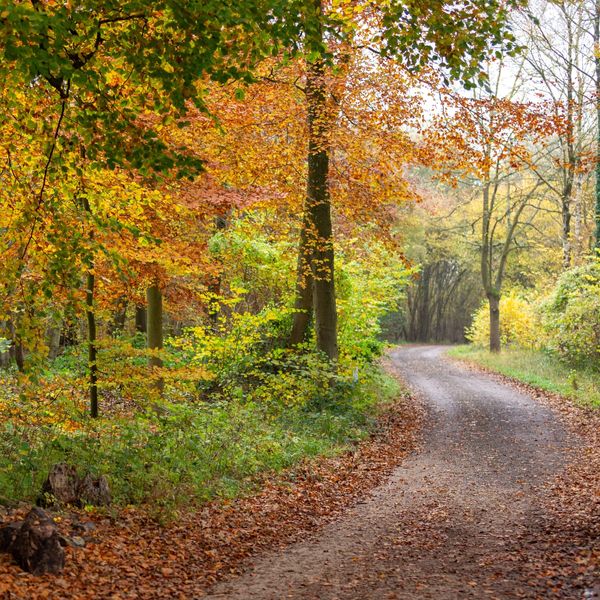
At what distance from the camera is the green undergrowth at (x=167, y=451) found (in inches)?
306

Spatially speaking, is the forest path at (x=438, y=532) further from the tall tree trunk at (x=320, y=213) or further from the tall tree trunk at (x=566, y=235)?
the tall tree trunk at (x=566, y=235)

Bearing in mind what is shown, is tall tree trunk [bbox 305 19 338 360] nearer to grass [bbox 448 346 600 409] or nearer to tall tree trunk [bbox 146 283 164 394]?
tall tree trunk [bbox 146 283 164 394]

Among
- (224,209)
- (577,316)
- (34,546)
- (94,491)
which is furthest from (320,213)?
(577,316)

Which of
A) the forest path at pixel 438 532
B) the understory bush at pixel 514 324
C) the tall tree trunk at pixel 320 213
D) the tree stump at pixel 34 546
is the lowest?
the forest path at pixel 438 532

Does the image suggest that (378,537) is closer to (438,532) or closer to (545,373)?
(438,532)

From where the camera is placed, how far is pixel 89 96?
641cm

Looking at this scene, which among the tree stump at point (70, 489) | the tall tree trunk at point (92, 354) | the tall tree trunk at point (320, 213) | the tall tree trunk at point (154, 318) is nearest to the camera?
the tree stump at point (70, 489)

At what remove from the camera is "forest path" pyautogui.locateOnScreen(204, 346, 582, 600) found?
20.5ft

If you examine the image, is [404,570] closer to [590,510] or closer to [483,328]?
[590,510]

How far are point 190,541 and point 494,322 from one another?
2957cm

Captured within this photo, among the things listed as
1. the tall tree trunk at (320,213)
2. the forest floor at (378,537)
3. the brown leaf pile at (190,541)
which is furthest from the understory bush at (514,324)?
the brown leaf pile at (190,541)

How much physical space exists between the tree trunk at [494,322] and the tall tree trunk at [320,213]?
20766mm

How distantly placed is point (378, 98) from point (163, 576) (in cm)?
983

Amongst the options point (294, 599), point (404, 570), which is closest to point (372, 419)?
point (404, 570)
